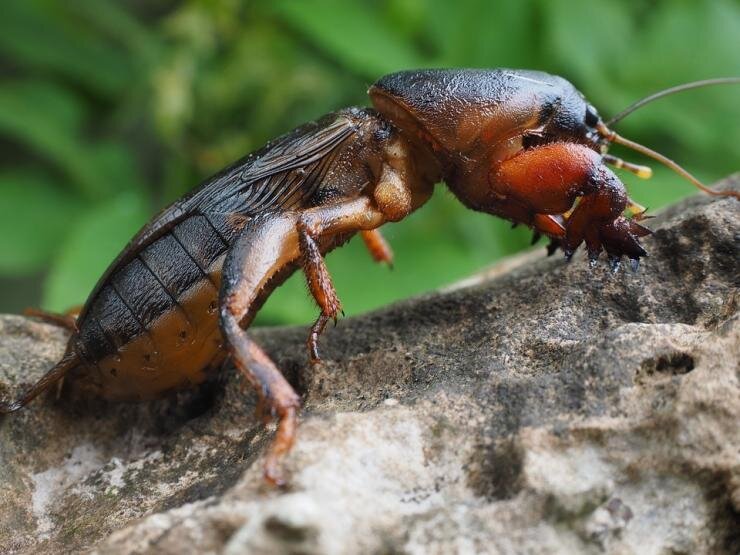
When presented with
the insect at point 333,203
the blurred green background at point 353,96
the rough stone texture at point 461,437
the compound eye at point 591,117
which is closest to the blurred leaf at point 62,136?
the blurred green background at point 353,96

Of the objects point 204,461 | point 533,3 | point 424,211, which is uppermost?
point 533,3

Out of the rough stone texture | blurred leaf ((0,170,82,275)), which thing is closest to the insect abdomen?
the rough stone texture

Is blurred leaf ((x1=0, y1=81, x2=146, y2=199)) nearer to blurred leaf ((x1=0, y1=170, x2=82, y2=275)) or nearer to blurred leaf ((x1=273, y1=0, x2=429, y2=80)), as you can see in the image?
blurred leaf ((x1=0, y1=170, x2=82, y2=275))

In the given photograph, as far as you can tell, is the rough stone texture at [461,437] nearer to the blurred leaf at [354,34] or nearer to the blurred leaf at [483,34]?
the blurred leaf at [354,34]

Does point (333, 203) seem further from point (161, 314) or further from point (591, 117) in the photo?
point (591, 117)

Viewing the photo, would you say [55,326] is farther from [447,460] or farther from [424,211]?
[424,211]

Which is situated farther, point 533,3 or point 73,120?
point 73,120

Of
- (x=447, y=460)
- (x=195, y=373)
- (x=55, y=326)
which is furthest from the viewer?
(x=55, y=326)

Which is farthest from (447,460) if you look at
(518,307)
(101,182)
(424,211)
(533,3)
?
(101,182)
